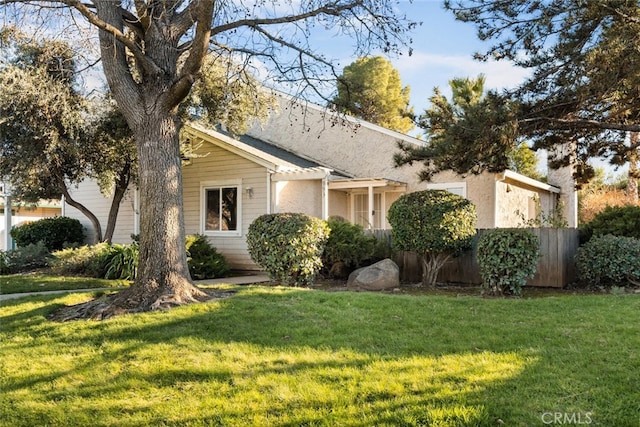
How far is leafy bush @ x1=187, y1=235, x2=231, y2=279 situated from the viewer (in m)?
12.4

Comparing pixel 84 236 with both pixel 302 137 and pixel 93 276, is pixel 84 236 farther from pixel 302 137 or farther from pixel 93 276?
pixel 302 137

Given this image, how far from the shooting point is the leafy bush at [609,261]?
9008mm

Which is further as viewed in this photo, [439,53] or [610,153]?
[610,153]

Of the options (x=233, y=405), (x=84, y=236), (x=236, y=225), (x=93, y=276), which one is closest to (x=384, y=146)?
(x=236, y=225)

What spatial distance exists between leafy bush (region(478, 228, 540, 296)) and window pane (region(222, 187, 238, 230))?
7.86m

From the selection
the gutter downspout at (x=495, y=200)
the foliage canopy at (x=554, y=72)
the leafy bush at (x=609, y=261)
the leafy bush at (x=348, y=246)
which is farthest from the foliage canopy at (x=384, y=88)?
the leafy bush at (x=609, y=261)

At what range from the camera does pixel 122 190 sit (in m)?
14.2

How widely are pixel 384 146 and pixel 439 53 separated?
6070 millimetres

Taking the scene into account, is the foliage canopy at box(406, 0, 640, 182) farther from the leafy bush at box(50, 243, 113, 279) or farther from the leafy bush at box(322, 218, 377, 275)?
the leafy bush at box(50, 243, 113, 279)

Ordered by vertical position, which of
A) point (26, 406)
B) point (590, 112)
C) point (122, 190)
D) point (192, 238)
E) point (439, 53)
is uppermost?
point (439, 53)

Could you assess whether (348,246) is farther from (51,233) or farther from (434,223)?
(51,233)

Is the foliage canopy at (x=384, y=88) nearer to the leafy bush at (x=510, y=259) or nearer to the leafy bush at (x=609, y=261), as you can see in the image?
the leafy bush at (x=609, y=261)

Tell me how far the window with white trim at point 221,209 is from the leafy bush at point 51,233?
477 centimetres

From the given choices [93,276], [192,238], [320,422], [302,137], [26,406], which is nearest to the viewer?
[320,422]
